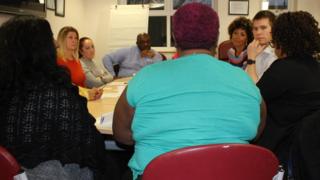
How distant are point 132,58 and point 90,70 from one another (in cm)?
77

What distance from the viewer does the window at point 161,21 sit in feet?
18.9

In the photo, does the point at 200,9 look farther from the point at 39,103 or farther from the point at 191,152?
the point at 39,103

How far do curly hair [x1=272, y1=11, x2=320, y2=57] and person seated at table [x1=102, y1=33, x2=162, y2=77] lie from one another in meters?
2.68

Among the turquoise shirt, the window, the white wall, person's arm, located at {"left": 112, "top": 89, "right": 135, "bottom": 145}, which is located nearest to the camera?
the turquoise shirt

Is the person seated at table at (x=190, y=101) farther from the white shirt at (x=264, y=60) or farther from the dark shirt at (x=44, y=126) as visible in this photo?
the white shirt at (x=264, y=60)

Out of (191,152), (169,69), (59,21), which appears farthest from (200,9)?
(59,21)

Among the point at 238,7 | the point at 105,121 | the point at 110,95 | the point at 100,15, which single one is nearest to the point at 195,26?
the point at 105,121

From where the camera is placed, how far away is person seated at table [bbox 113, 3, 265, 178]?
1.13 m

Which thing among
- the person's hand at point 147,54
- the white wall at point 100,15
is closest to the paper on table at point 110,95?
the person's hand at point 147,54

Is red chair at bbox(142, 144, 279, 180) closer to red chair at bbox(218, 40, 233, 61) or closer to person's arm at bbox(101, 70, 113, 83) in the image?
person's arm at bbox(101, 70, 113, 83)

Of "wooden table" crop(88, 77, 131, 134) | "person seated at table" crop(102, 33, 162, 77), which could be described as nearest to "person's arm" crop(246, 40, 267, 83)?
"wooden table" crop(88, 77, 131, 134)

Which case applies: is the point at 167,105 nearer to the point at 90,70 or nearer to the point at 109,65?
the point at 90,70

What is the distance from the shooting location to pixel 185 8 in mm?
1272

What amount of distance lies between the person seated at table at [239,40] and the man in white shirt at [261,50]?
0.45 metres
